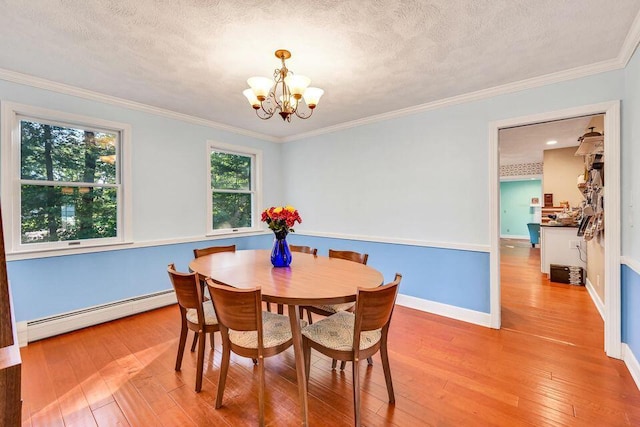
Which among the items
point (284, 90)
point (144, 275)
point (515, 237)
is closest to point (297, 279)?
point (284, 90)

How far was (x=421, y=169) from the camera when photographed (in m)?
3.59

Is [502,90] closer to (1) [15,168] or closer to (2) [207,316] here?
(2) [207,316]

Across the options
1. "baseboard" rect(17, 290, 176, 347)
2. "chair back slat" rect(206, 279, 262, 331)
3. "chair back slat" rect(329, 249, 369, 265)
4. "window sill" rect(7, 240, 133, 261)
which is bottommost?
"baseboard" rect(17, 290, 176, 347)

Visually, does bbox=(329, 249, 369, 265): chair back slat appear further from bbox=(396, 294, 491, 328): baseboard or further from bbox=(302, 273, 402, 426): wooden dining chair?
bbox=(396, 294, 491, 328): baseboard

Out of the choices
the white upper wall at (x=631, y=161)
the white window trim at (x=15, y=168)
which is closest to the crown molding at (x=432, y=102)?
the white upper wall at (x=631, y=161)

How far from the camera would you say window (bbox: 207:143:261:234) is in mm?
4316

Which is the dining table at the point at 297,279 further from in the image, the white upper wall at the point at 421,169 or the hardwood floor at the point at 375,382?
the white upper wall at the point at 421,169

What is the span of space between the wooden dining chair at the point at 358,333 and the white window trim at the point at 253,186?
276 cm

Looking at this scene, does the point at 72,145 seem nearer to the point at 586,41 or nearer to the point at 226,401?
the point at 226,401

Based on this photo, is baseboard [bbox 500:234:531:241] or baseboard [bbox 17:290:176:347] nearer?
baseboard [bbox 17:290:176:347]

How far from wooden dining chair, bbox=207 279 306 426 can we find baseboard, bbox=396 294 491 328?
219 cm

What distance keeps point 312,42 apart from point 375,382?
2.56 meters

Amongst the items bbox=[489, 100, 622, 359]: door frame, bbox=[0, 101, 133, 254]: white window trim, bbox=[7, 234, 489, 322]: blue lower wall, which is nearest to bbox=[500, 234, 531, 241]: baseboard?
bbox=[7, 234, 489, 322]: blue lower wall

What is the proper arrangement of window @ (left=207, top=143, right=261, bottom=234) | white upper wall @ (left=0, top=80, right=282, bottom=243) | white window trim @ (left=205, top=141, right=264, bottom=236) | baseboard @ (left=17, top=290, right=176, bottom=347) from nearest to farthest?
baseboard @ (left=17, top=290, right=176, bottom=347), white upper wall @ (left=0, top=80, right=282, bottom=243), white window trim @ (left=205, top=141, right=264, bottom=236), window @ (left=207, top=143, right=261, bottom=234)
